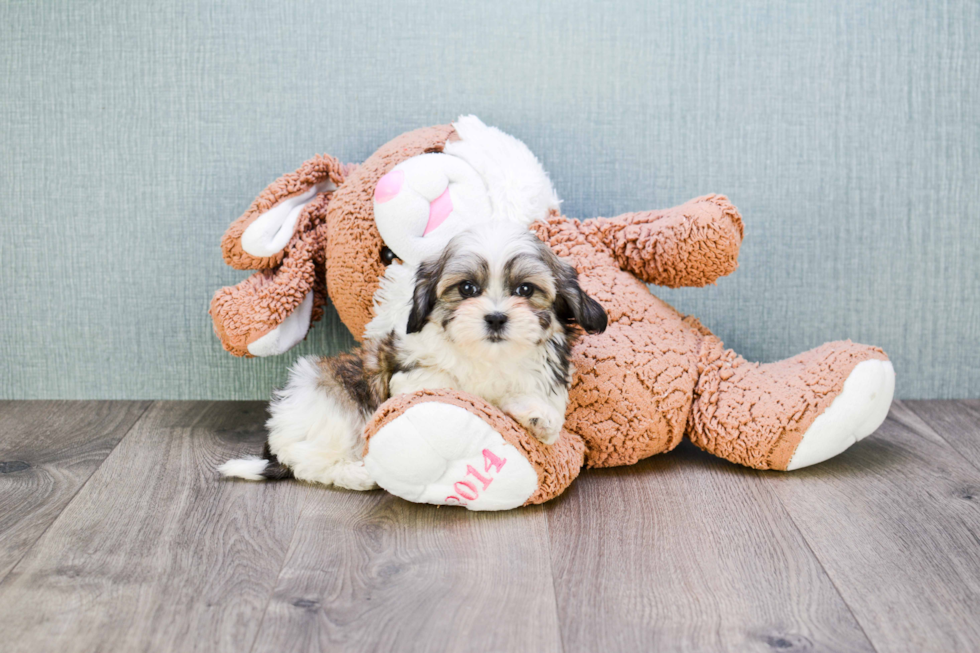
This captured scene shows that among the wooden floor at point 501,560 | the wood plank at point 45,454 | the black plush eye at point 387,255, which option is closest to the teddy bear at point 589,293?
the black plush eye at point 387,255

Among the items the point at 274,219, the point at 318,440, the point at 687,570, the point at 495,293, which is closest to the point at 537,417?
the point at 495,293

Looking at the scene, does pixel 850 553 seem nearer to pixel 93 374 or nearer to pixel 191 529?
pixel 191 529

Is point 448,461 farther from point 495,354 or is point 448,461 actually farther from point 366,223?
point 366,223

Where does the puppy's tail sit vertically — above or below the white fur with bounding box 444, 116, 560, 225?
below

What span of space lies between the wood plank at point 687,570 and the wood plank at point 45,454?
1.06 m

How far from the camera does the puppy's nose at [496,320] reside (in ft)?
5.25

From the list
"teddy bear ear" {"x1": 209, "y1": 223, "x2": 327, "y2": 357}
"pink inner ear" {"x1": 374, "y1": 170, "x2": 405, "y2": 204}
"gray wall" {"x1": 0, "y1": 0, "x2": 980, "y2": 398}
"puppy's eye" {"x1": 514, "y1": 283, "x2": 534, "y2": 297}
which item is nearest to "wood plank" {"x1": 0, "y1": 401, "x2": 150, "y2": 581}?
"gray wall" {"x1": 0, "y1": 0, "x2": 980, "y2": 398}

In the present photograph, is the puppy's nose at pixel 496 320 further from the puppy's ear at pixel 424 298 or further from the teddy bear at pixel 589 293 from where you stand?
the teddy bear at pixel 589 293

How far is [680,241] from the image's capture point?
203cm

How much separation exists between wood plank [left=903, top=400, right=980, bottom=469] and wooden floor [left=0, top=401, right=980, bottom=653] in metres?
0.04

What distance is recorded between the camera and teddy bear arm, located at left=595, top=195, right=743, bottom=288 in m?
2.02

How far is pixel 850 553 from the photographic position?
1.60 metres

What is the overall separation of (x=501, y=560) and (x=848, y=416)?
0.93m

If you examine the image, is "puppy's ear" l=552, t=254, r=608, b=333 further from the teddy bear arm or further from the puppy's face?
the teddy bear arm
